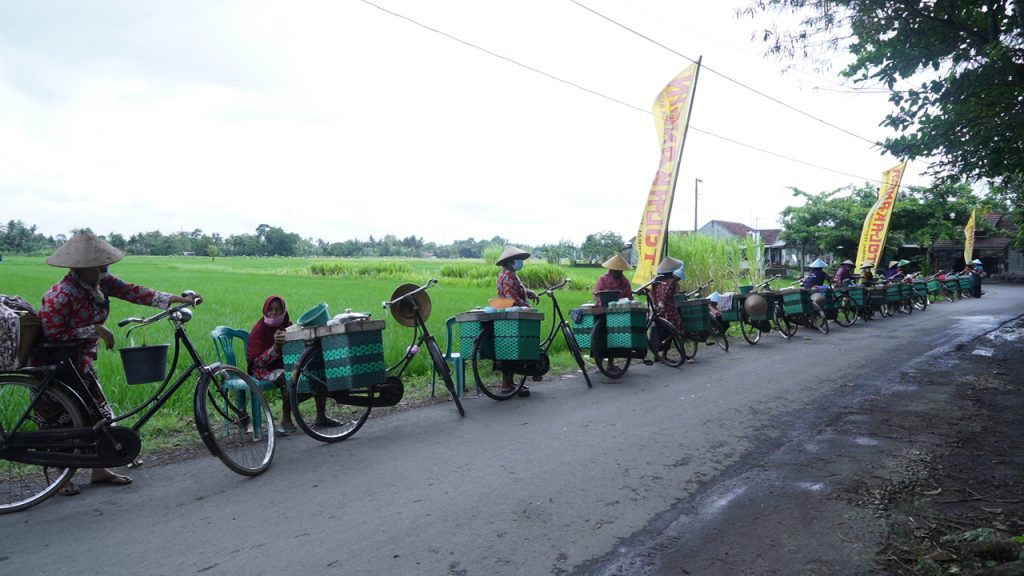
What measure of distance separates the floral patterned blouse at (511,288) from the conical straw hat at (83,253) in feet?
12.5

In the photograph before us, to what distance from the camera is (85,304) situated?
Result: 386cm

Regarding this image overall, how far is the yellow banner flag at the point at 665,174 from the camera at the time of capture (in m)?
11.4

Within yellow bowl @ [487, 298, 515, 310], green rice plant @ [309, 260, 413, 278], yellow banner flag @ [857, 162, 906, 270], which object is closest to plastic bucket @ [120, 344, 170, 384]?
yellow bowl @ [487, 298, 515, 310]

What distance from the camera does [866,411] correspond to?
5727 millimetres

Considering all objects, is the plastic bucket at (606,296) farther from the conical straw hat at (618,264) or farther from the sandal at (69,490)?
the sandal at (69,490)

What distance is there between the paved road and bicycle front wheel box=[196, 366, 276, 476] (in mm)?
137

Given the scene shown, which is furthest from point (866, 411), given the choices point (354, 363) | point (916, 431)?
point (354, 363)

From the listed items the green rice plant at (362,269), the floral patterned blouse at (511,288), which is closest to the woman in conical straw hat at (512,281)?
the floral patterned blouse at (511,288)

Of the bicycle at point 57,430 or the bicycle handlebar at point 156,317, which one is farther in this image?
the bicycle handlebar at point 156,317

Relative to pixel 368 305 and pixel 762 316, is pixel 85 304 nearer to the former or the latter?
pixel 762 316

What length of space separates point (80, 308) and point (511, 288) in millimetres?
4050

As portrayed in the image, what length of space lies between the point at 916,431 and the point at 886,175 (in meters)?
17.4

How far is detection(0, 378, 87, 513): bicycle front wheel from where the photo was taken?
11.4 ft

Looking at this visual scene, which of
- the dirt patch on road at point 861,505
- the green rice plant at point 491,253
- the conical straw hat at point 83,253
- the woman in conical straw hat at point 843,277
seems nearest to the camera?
the dirt patch on road at point 861,505
